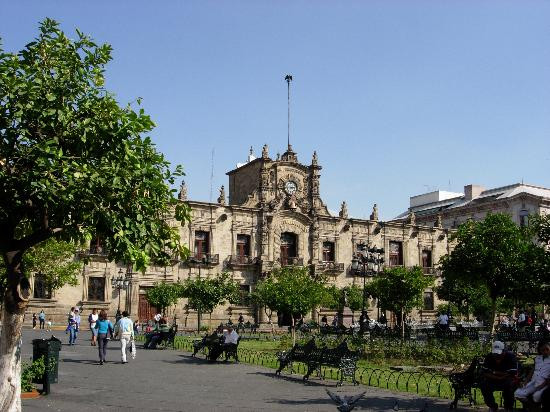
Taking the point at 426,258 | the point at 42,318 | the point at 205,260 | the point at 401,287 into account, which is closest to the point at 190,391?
the point at 401,287

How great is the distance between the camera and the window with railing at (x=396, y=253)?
51156mm

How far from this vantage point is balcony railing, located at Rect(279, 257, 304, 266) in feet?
149

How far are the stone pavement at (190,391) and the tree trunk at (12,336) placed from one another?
112cm

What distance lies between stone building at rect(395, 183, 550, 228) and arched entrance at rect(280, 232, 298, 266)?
1524 cm

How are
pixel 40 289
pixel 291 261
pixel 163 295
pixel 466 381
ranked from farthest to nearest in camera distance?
pixel 291 261 → pixel 40 289 → pixel 163 295 → pixel 466 381

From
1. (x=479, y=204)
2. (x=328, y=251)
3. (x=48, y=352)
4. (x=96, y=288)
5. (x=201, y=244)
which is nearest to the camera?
(x=48, y=352)

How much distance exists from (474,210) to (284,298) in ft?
135

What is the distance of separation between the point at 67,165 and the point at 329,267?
1536 inches

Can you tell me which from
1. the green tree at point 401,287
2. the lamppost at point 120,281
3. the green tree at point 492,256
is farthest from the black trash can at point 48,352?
the lamppost at point 120,281

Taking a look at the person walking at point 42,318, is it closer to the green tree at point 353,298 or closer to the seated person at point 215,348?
the seated person at point 215,348

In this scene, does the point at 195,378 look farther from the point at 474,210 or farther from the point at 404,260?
the point at 474,210


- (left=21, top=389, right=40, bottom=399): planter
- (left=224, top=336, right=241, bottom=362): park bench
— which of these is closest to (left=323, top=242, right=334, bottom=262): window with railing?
(left=224, top=336, right=241, bottom=362): park bench

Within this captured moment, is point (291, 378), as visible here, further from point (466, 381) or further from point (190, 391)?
point (466, 381)

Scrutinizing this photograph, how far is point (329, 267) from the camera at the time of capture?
155ft
